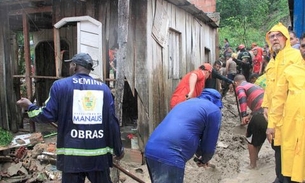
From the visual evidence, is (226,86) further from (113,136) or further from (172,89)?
(113,136)

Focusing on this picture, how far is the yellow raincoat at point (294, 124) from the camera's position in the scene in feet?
9.84

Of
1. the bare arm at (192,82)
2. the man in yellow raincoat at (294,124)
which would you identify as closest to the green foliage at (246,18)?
the bare arm at (192,82)

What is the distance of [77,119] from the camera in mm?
3154

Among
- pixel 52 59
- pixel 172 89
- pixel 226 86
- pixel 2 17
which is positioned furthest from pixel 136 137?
pixel 226 86

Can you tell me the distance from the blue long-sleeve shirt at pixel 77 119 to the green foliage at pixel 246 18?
19.7 meters

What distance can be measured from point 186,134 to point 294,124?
3.67 feet

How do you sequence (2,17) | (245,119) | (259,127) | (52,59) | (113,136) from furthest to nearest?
(52,59), (2,17), (245,119), (259,127), (113,136)

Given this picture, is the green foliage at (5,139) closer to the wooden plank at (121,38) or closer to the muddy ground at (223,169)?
the muddy ground at (223,169)

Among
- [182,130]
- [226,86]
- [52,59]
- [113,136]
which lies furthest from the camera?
[226,86]

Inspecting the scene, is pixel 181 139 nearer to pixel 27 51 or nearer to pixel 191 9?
pixel 27 51

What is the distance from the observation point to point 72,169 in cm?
314

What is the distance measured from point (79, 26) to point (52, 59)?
14.4 feet

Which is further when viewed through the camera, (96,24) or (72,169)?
(96,24)

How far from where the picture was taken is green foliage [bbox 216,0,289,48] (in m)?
22.2
